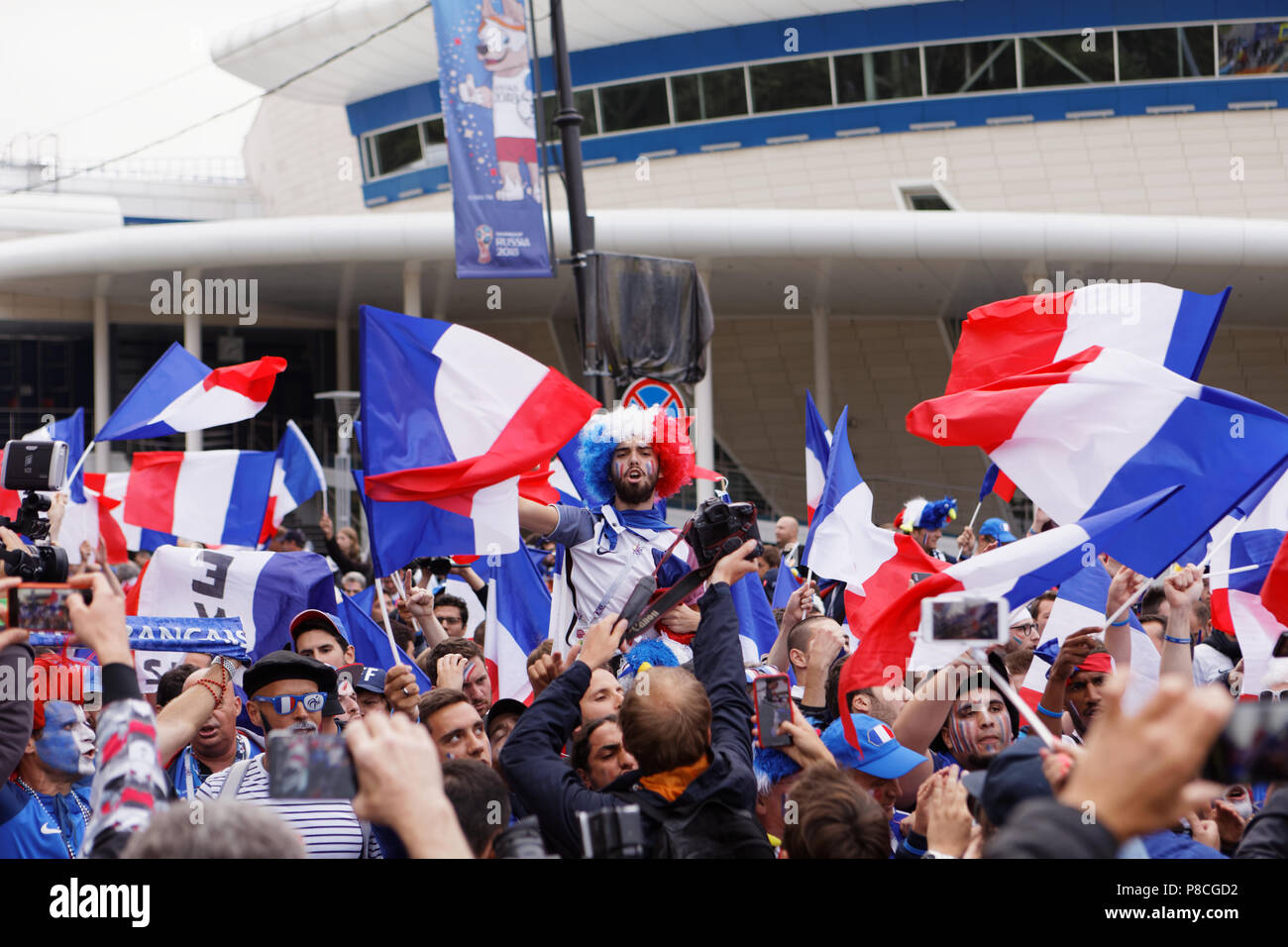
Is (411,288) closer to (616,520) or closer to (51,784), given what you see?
(616,520)

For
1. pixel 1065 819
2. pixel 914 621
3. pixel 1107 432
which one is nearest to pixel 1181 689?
pixel 1065 819

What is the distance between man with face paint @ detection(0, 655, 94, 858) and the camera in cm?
391

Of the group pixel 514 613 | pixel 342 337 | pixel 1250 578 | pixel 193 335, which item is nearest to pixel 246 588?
pixel 514 613

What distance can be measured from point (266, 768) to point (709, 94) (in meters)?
21.4

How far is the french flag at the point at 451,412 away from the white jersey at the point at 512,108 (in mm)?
4160

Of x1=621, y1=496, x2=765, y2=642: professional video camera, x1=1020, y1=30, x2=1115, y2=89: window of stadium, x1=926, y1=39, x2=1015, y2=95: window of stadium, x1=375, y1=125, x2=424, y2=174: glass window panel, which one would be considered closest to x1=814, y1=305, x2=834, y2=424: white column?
x1=926, y1=39, x2=1015, y2=95: window of stadium

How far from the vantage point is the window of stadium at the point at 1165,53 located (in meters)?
22.3

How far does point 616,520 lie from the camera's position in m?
5.75

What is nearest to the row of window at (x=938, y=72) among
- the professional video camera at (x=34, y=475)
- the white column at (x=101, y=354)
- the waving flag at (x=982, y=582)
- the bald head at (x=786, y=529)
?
the white column at (x=101, y=354)

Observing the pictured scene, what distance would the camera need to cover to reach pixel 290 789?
2182mm

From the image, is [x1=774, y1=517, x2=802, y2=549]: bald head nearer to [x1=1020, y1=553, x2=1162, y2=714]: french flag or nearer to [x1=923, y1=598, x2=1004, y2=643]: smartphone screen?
[x1=1020, y1=553, x2=1162, y2=714]: french flag

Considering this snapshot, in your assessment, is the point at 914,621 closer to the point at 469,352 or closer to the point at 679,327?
the point at 469,352

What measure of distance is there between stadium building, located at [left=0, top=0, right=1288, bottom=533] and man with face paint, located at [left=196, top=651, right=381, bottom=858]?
604 inches

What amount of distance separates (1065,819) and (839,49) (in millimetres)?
22809
